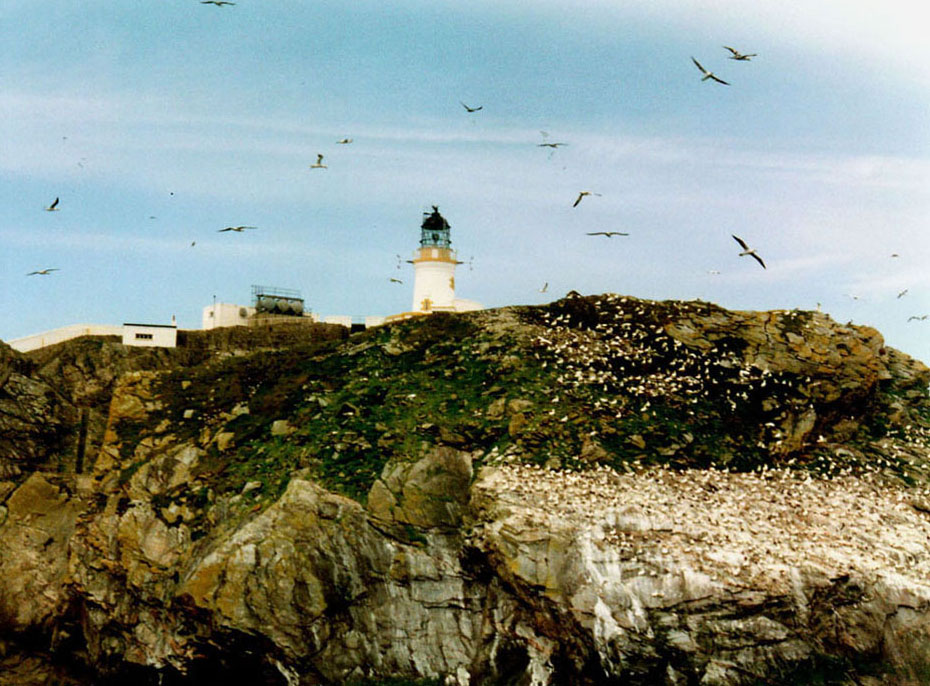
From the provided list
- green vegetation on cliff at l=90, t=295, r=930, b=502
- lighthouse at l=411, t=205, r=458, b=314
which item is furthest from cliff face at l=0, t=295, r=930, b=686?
lighthouse at l=411, t=205, r=458, b=314

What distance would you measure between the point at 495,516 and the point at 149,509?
1196 cm

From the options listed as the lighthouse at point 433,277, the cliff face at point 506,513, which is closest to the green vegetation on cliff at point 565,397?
the cliff face at point 506,513

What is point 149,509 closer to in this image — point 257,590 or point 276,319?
point 257,590

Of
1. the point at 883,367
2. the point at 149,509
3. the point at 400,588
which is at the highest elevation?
the point at 883,367

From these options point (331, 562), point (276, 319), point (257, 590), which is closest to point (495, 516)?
point (331, 562)

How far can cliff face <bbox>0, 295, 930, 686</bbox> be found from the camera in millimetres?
25391

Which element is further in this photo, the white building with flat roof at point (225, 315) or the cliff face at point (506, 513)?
the white building with flat roof at point (225, 315)

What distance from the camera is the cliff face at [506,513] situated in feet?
83.3

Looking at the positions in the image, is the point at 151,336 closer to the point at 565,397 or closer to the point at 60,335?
the point at 60,335

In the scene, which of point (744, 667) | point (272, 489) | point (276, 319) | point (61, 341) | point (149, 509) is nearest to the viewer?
point (744, 667)

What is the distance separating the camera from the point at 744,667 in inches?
971

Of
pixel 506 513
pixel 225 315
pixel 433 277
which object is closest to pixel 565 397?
pixel 506 513

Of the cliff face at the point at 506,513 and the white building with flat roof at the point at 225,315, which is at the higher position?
the white building with flat roof at the point at 225,315

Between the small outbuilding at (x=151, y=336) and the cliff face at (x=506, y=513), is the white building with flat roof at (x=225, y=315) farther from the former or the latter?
the cliff face at (x=506, y=513)
